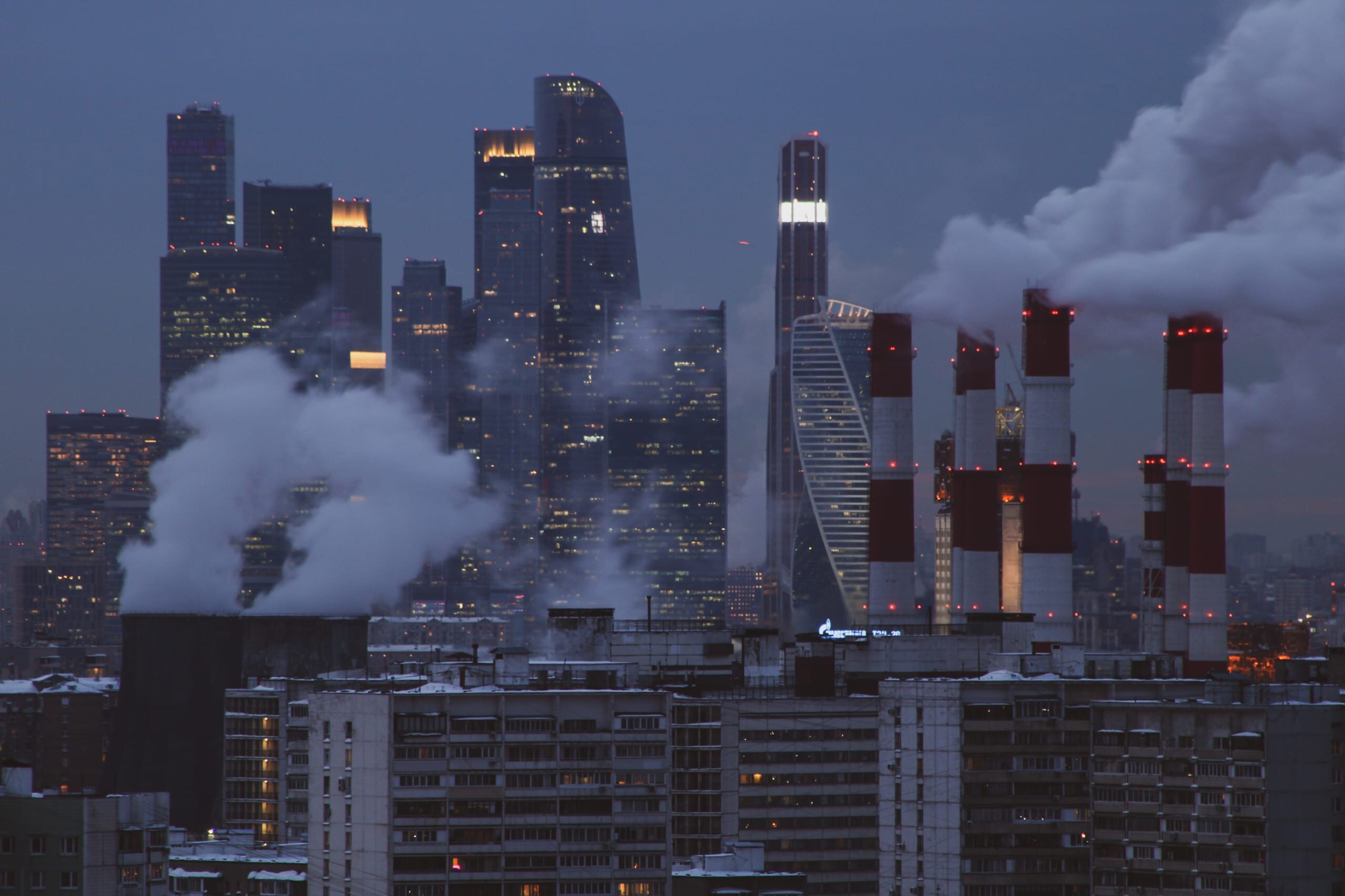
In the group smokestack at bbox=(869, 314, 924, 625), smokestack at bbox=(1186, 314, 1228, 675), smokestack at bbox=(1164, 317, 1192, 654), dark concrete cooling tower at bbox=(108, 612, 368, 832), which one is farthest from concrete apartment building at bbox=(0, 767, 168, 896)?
smokestack at bbox=(1164, 317, 1192, 654)

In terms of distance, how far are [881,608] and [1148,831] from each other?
47.1 meters

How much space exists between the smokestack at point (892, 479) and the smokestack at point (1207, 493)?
43.0ft

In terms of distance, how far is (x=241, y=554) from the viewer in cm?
12219

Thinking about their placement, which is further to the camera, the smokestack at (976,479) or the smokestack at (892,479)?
the smokestack at (976,479)

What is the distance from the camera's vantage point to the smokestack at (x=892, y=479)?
103 metres

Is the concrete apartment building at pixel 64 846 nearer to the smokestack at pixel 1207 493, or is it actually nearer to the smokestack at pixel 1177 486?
the smokestack at pixel 1207 493

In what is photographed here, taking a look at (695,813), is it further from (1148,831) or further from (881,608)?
(881,608)

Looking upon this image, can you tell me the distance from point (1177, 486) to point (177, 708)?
157 ft

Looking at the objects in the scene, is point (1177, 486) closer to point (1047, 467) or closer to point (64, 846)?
point (1047, 467)

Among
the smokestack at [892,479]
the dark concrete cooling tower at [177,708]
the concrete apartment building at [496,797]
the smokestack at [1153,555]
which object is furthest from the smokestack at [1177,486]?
the concrete apartment building at [496,797]

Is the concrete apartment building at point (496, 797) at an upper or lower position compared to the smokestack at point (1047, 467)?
lower

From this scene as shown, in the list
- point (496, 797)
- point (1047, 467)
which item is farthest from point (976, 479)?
Result: point (496, 797)

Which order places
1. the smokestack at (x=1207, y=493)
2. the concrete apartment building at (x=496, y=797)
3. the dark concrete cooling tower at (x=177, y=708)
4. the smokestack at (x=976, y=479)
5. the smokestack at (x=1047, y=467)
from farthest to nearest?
the smokestack at (x=976, y=479) < the smokestack at (x=1047, y=467) < the smokestack at (x=1207, y=493) < the dark concrete cooling tower at (x=177, y=708) < the concrete apartment building at (x=496, y=797)

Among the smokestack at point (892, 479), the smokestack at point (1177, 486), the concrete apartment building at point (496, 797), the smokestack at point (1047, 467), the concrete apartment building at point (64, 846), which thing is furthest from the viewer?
the smokestack at point (892, 479)
